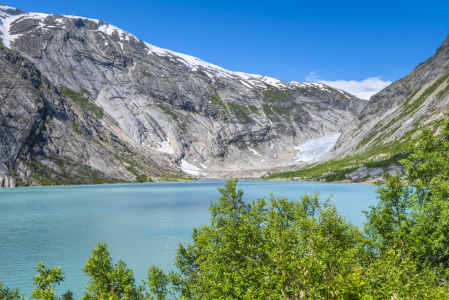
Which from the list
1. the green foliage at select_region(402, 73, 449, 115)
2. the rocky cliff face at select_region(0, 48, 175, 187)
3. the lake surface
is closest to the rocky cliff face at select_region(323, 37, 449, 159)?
the green foliage at select_region(402, 73, 449, 115)

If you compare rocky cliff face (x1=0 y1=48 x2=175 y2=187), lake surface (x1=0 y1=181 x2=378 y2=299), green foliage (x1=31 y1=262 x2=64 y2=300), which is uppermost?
rocky cliff face (x1=0 y1=48 x2=175 y2=187)

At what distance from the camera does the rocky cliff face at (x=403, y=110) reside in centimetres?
13462

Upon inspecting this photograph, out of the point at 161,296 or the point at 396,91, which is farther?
the point at 396,91

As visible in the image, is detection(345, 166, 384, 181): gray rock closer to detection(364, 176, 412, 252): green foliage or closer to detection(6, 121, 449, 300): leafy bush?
detection(6, 121, 449, 300): leafy bush

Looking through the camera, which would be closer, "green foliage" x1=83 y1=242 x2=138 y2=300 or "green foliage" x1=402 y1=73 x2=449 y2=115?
"green foliage" x1=83 y1=242 x2=138 y2=300

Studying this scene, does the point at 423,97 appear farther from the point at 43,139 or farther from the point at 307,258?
the point at 43,139

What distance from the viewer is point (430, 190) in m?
22.5

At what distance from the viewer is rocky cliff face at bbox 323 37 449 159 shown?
134625 mm

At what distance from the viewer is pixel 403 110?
163 m

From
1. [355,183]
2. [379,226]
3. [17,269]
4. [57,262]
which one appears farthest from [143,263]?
[355,183]

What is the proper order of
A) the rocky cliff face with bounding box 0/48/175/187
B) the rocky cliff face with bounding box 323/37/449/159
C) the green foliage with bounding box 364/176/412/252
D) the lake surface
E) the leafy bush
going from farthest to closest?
1. the rocky cliff face with bounding box 323/37/449/159
2. the rocky cliff face with bounding box 0/48/175/187
3. the lake surface
4. the green foliage with bounding box 364/176/412/252
5. the leafy bush

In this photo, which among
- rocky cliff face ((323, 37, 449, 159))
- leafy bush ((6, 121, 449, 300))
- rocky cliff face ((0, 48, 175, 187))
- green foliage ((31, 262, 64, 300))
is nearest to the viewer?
leafy bush ((6, 121, 449, 300))

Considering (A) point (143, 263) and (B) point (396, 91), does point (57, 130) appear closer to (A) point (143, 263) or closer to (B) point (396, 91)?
(A) point (143, 263)

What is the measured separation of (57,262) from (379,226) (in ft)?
98.6
